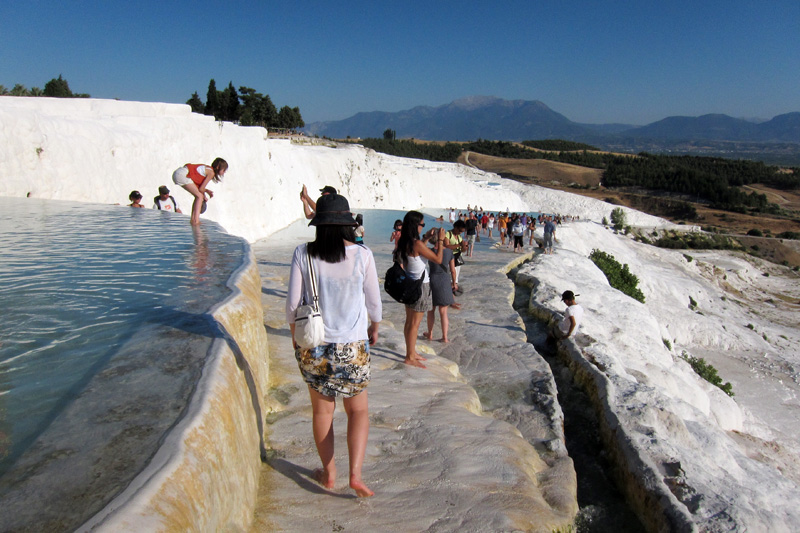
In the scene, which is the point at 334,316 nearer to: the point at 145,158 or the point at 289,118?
the point at 145,158

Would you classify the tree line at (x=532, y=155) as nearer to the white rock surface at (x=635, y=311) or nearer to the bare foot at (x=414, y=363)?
the white rock surface at (x=635, y=311)

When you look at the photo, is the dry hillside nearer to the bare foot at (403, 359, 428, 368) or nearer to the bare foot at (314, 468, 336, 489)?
the bare foot at (403, 359, 428, 368)

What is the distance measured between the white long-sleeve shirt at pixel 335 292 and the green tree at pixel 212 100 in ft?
157

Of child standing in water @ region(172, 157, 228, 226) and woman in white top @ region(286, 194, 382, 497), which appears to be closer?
woman in white top @ region(286, 194, 382, 497)

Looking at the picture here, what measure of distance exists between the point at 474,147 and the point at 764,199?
156 feet

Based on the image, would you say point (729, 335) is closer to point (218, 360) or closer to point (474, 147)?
point (218, 360)

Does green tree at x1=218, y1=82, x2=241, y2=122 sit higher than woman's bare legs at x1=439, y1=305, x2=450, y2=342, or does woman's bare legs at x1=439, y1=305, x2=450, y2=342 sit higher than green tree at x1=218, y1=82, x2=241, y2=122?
green tree at x1=218, y1=82, x2=241, y2=122

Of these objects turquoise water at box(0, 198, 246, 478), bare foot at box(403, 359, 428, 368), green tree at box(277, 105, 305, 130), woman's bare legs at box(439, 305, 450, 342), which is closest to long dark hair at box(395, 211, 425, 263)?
bare foot at box(403, 359, 428, 368)

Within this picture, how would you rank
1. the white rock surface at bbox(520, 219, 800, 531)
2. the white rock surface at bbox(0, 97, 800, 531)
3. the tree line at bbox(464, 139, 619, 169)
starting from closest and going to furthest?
the white rock surface at bbox(520, 219, 800, 531) → the white rock surface at bbox(0, 97, 800, 531) → the tree line at bbox(464, 139, 619, 169)

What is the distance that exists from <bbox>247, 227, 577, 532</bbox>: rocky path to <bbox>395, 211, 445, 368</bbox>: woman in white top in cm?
29

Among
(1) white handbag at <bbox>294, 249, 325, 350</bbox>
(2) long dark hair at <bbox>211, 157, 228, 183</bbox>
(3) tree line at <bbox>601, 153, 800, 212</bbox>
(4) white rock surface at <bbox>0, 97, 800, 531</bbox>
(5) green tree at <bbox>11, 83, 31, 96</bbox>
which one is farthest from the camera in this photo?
(3) tree line at <bbox>601, 153, 800, 212</bbox>

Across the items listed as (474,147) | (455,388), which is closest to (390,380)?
(455,388)

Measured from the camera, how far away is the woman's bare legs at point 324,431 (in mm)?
2863

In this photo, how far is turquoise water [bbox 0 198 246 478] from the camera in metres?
2.26
